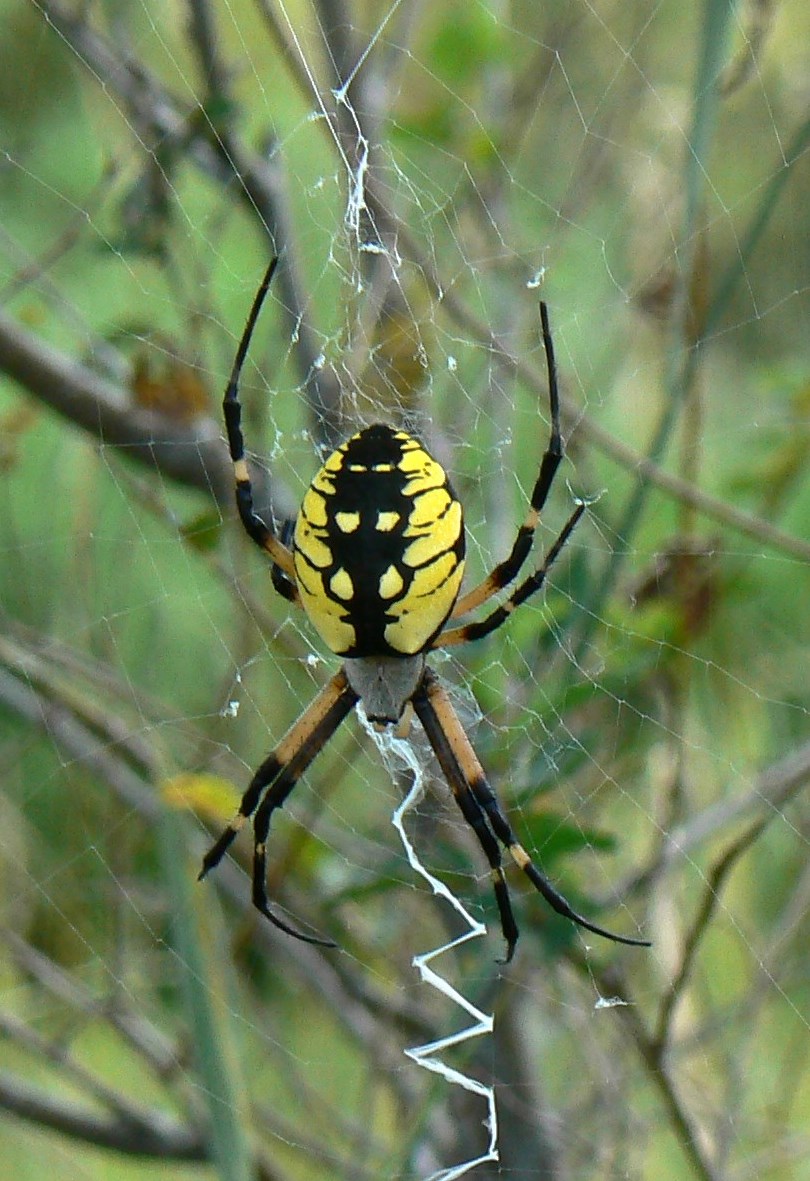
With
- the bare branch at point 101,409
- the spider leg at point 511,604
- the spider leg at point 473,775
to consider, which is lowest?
the spider leg at point 473,775

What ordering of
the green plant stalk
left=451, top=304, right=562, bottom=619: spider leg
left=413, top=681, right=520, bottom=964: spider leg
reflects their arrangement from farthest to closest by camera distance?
left=413, top=681, right=520, bottom=964: spider leg
left=451, top=304, right=562, bottom=619: spider leg
the green plant stalk

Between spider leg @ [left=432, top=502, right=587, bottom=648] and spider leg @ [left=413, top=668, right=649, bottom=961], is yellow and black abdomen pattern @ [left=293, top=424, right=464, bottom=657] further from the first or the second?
spider leg @ [left=413, top=668, right=649, bottom=961]

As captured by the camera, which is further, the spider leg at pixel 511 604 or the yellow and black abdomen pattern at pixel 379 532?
the spider leg at pixel 511 604

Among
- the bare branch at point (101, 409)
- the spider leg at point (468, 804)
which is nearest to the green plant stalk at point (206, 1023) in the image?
the spider leg at point (468, 804)

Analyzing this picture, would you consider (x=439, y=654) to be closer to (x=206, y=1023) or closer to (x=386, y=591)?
(x=386, y=591)

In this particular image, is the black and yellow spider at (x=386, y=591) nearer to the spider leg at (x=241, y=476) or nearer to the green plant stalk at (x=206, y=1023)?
the spider leg at (x=241, y=476)

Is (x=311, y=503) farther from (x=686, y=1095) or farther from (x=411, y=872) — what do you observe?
(x=686, y=1095)

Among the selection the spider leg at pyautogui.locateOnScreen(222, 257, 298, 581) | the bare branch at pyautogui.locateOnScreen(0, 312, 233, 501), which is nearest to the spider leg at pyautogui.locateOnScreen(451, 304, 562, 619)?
the spider leg at pyautogui.locateOnScreen(222, 257, 298, 581)

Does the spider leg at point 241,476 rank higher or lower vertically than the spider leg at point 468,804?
higher

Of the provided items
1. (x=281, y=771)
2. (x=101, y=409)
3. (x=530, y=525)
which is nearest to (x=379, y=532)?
(x=530, y=525)
